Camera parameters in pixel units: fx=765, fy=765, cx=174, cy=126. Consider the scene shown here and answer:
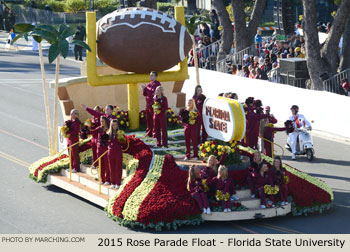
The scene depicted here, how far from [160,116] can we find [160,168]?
213cm

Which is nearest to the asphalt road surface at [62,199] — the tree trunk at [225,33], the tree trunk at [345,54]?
the tree trunk at [345,54]

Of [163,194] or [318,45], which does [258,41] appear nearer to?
[318,45]

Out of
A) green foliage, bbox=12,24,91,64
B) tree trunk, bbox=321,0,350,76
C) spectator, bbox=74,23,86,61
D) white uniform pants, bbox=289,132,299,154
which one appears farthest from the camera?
spectator, bbox=74,23,86,61

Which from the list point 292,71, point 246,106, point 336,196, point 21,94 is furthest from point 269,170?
point 21,94

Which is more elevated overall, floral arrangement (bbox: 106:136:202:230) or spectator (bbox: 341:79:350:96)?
spectator (bbox: 341:79:350:96)

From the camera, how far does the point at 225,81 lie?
96.1ft

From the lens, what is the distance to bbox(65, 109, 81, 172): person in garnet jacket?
19.0 metres

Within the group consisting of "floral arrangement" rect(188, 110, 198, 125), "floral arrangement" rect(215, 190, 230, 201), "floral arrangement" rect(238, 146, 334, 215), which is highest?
"floral arrangement" rect(188, 110, 198, 125)

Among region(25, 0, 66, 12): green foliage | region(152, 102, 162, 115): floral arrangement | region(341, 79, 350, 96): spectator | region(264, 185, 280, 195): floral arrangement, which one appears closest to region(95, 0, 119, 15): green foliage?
region(25, 0, 66, 12): green foliage

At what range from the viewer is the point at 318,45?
2777cm

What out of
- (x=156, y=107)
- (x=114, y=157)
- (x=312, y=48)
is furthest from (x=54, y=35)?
(x=312, y=48)

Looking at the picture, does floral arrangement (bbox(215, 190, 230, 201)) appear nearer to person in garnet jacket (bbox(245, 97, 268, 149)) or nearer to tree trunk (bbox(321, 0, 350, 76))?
person in garnet jacket (bbox(245, 97, 268, 149))

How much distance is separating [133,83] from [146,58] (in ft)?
3.36

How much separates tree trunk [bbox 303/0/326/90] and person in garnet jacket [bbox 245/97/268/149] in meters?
8.04
